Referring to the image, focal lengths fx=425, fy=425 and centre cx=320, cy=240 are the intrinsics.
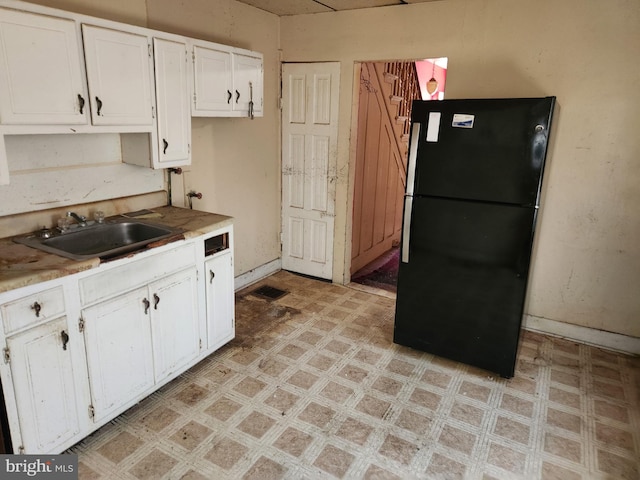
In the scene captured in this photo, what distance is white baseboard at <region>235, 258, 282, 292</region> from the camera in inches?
163

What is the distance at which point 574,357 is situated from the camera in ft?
10.4

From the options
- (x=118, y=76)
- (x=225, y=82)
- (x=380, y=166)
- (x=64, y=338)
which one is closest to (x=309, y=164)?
(x=380, y=166)

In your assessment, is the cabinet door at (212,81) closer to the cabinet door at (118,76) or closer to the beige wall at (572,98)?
the cabinet door at (118,76)

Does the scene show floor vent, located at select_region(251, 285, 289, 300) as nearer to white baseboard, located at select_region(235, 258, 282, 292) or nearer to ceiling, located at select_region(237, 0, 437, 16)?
white baseboard, located at select_region(235, 258, 282, 292)

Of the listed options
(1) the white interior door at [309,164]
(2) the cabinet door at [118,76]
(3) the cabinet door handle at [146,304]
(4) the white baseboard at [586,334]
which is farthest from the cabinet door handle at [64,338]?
(4) the white baseboard at [586,334]

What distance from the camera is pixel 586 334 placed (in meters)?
3.36

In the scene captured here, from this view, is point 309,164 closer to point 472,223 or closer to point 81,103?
point 472,223

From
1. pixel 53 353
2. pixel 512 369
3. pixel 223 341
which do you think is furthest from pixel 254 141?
pixel 512 369

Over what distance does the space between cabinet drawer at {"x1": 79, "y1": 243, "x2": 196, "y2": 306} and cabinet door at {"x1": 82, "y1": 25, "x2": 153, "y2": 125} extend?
80 centimetres

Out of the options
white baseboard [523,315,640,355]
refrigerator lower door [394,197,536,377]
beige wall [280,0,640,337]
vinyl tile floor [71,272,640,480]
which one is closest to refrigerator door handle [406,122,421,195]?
refrigerator lower door [394,197,536,377]

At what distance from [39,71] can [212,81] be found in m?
1.20

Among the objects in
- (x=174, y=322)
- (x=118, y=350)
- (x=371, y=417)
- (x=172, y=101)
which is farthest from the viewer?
(x=172, y=101)

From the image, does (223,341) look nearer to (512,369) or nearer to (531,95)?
(512,369)

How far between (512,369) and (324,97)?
9.29ft
